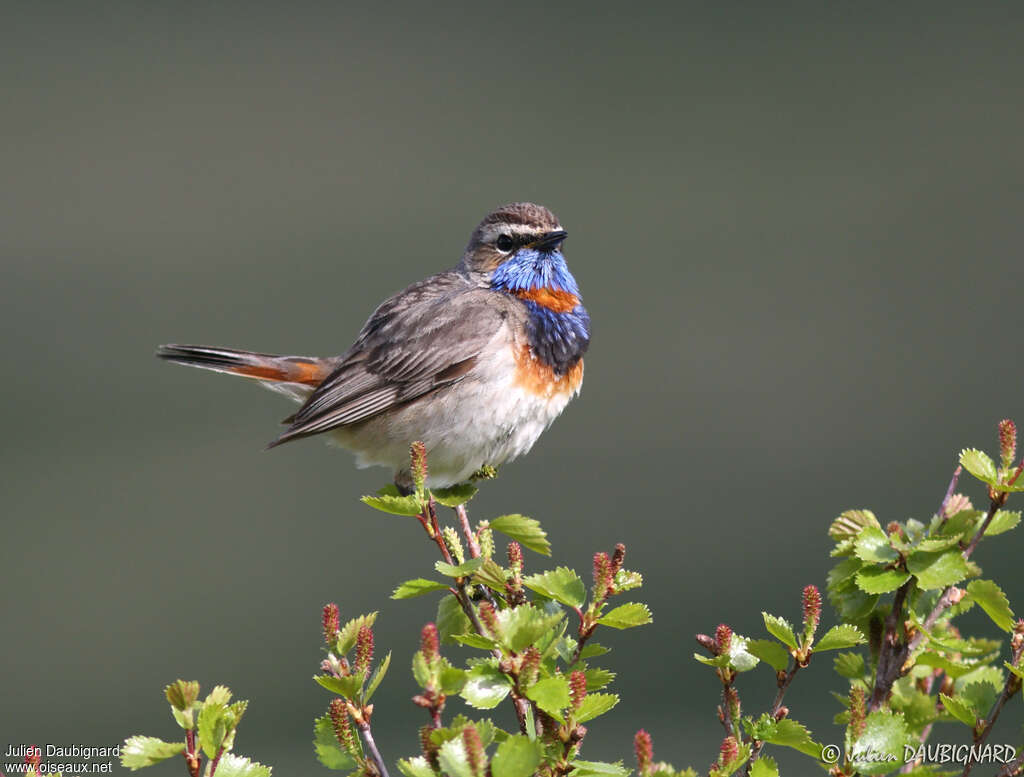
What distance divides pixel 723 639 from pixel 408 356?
220 cm

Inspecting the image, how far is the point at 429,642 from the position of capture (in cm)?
143

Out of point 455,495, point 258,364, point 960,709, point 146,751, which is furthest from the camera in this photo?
point 258,364

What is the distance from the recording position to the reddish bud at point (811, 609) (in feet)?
5.49

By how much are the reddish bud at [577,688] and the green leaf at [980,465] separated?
68 cm

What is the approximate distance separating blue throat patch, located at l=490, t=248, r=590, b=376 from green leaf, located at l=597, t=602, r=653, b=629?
2.10 metres

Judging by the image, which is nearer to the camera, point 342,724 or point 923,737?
point 342,724

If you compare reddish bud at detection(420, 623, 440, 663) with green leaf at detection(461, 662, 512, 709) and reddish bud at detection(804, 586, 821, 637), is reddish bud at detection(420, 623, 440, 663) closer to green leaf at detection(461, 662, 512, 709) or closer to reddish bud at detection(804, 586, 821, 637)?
green leaf at detection(461, 662, 512, 709)

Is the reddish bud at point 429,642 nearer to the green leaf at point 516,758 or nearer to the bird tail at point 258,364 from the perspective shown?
the green leaf at point 516,758

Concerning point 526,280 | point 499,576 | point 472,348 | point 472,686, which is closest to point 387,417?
point 472,348

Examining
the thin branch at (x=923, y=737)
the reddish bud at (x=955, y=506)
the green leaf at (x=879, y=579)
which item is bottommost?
the thin branch at (x=923, y=737)

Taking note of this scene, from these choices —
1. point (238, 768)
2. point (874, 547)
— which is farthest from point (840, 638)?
point (238, 768)

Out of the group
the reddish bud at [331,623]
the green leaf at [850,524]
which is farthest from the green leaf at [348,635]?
the green leaf at [850,524]

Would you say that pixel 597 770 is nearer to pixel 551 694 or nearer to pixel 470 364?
pixel 551 694

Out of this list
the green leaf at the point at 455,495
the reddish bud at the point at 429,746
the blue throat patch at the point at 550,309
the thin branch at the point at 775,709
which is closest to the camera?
the reddish bud at the point at 429,746
